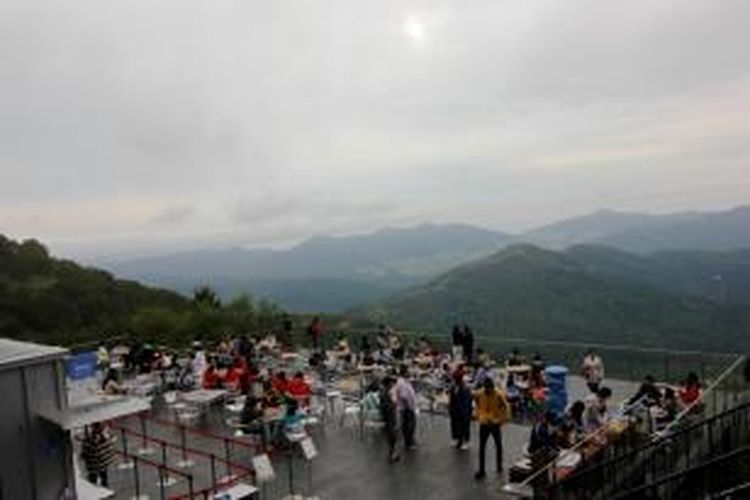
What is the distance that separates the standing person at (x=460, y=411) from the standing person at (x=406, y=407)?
30.8 inches

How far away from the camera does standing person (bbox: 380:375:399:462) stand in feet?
52.6

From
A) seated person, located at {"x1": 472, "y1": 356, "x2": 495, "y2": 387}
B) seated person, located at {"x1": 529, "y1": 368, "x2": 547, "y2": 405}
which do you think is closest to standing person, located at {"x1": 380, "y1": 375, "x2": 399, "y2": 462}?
seated person, located at {"x1": 472, "y1": 356, "x2": 495, "y2": 387}

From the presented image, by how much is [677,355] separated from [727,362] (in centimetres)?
109

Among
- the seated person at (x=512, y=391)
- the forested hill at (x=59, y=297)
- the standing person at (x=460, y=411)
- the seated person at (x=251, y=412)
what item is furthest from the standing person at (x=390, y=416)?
the forested hill at (x=59, y=297)

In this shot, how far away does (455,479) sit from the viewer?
14.4 meters

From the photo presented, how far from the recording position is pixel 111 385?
66.7ft

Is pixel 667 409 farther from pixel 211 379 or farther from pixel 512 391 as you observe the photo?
pixel 211 379

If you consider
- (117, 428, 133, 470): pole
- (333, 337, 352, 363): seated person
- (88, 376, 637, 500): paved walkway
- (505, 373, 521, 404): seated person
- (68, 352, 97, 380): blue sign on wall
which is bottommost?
(88, 376, 637, 500): paved walkway

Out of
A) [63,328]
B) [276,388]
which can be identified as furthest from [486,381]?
[63,328]

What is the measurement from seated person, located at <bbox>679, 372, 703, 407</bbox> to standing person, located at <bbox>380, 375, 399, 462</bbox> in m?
5.62

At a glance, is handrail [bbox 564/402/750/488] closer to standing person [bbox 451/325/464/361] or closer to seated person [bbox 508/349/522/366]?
seated person [bbox 508/349/522/366]

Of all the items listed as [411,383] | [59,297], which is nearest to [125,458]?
[411,383]

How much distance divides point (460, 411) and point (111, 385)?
9.30 metres

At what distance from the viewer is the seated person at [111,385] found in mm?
19972
